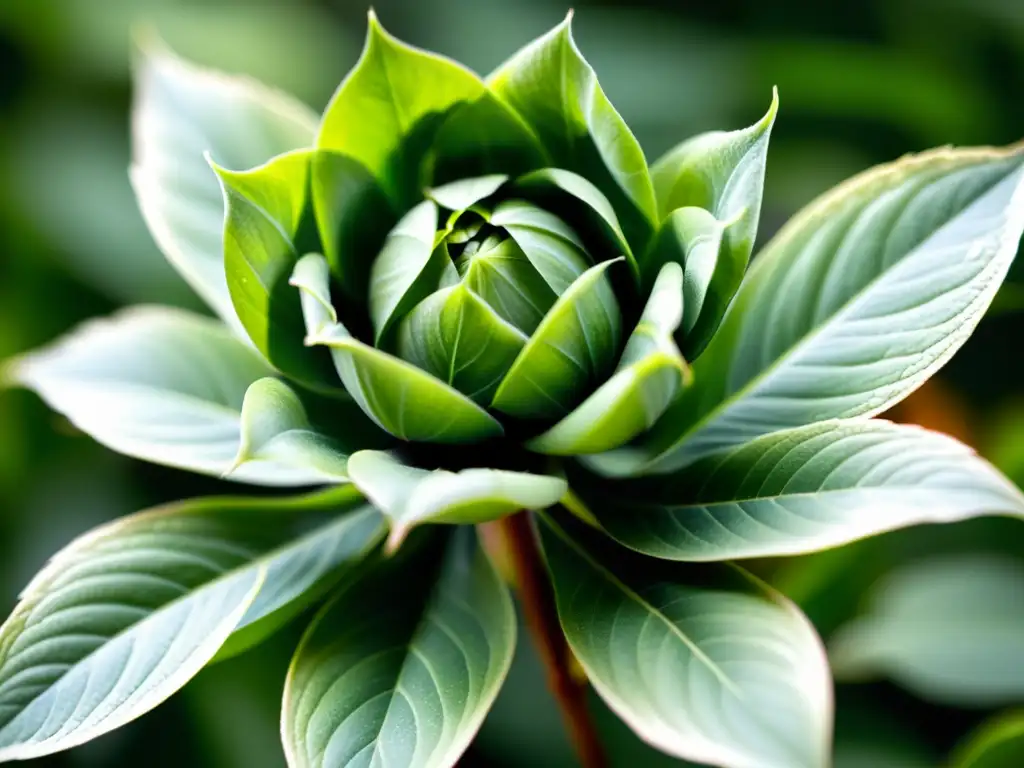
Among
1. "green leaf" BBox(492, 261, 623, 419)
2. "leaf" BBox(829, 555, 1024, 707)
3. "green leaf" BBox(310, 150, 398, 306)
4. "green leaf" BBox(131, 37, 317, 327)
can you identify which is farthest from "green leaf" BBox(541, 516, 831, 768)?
"leaf" BBox(829, 555, 1024, 707)

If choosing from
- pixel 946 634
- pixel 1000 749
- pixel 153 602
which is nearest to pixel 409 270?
pixel 153 602

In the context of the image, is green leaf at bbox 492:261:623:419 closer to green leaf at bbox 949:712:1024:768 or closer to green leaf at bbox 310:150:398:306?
green leaf at bbox 310:150:398:306

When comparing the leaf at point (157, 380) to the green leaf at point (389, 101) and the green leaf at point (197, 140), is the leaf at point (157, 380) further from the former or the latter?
the green leaf at point (389, 101)

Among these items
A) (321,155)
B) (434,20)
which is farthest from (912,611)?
(434,20)

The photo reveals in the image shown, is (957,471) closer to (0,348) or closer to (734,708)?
(734,708)

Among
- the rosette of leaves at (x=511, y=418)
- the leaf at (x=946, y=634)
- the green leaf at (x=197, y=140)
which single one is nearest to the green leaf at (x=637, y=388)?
the rosette of leaves at (x=511, y=418)

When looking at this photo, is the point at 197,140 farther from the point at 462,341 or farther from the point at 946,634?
the point at 946,634
